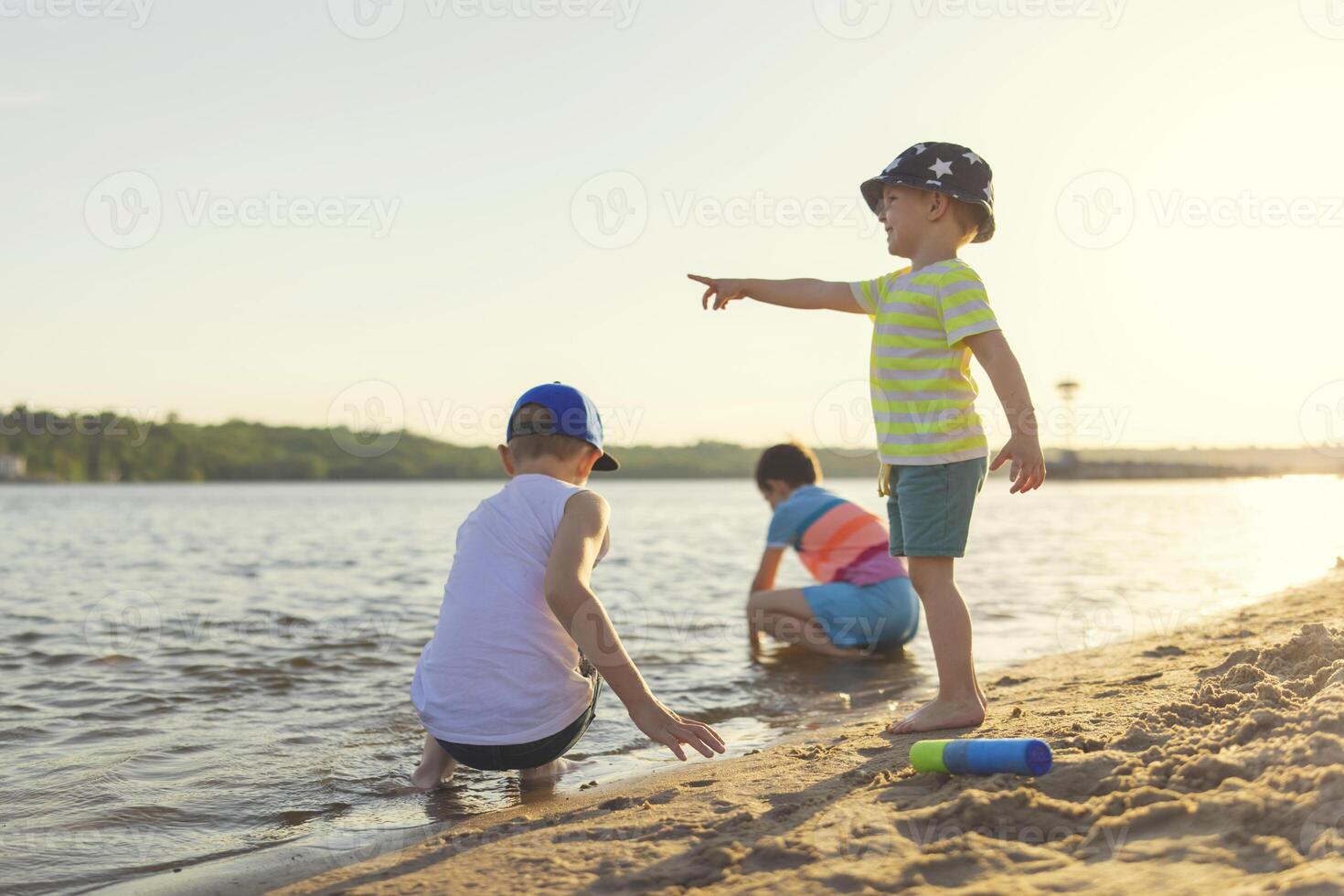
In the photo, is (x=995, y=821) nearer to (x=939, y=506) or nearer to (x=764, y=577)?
(x=939, y=506)

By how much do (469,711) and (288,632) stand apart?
13.9 ft

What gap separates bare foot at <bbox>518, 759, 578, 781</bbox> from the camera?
340 cm

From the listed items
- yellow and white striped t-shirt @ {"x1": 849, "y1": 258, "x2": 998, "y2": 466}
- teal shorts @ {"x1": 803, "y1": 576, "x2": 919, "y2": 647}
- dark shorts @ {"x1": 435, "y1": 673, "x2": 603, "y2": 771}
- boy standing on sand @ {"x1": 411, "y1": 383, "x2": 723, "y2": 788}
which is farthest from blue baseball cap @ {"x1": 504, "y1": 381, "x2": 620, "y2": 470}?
teal shorts @ {"x1": 803, "y1": 576, "x2": 919, "y2": 647}

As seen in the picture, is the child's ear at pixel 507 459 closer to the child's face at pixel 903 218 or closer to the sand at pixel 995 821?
the sand at pixel 995 821

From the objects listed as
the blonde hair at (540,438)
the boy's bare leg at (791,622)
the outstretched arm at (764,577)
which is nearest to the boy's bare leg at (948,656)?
the blonde hair at (540,438)

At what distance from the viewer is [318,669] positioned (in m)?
5.55

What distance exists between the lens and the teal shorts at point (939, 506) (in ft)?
11.0

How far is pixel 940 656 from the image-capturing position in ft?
11.2

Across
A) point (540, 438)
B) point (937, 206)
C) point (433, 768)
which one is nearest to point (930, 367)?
point (937, 206)

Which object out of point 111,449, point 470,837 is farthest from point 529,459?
point 111,449

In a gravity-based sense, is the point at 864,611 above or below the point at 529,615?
below

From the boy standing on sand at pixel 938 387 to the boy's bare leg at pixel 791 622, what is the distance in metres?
2.41

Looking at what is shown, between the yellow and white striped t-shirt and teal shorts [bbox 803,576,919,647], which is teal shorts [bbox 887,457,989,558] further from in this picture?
teal shorts [bbox 803,576,919,647]

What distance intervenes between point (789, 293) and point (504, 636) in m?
1.62
